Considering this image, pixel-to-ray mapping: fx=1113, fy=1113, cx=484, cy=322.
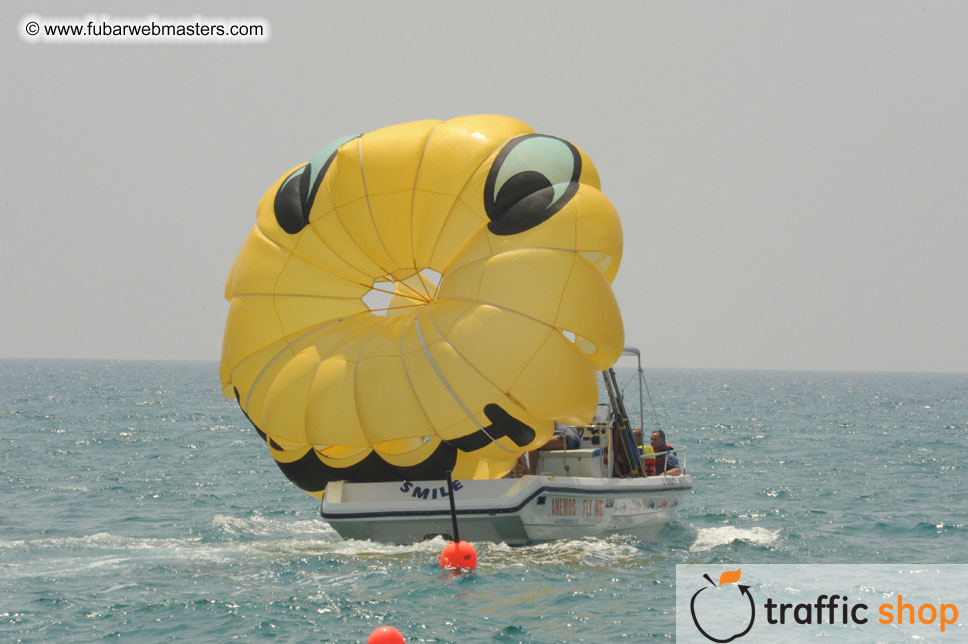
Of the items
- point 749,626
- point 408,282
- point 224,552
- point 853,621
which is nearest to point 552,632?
point 749,626

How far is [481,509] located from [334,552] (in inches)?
81.4

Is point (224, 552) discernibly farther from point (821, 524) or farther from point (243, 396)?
point (821, 524)

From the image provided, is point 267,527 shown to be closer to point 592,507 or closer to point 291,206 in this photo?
point 291,206

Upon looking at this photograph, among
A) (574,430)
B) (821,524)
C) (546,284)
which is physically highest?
(546,284)

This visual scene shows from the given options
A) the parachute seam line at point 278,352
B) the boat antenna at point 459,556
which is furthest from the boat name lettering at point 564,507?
the parachute seam line at point 278,352

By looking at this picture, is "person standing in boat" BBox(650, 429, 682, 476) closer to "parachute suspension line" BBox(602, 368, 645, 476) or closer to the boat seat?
"parachute suspension line" BBox(602, 368, 645, 476)

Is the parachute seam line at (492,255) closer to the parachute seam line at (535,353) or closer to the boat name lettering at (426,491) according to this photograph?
the parachute seam line at (535,353)

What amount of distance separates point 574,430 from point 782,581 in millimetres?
3980

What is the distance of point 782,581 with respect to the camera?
45.4 feet

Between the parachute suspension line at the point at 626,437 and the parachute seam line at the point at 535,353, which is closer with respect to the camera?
the parachute seam line at the point at 535,353

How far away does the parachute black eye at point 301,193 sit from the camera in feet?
50.5

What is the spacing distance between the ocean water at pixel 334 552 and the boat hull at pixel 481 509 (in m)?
0.28

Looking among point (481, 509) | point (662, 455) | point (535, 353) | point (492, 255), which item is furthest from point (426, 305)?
point (662, 455)

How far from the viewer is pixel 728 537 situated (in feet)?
57.7
